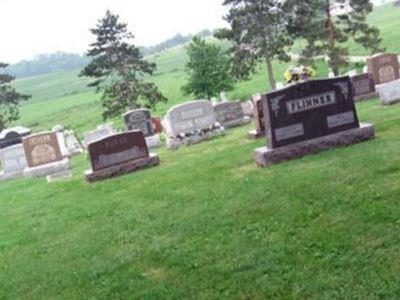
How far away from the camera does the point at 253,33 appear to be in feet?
111

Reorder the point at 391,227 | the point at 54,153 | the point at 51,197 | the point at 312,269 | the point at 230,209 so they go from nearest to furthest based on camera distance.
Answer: the point at 312,269 → the point at 391,227 → the point at 230,209 → the point at 51,197 → the point at 54,153

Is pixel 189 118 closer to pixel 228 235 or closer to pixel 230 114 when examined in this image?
pixel 230 114

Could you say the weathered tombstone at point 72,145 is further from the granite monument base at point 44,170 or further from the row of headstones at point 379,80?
the row of headstones at point 379,80

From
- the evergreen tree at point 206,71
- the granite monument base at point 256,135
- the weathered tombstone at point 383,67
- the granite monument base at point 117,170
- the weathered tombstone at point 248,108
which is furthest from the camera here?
the evergreen tree at point 206,71

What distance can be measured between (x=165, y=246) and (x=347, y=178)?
3202 mm

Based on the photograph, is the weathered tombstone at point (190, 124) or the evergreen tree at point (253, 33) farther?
the evergreen tree at point (253, 33)

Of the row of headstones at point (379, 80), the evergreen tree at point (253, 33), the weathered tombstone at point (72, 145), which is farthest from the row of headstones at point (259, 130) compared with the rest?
the evergreen tree at point (253, 33)

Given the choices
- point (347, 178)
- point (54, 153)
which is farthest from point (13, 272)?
point (54, 153)

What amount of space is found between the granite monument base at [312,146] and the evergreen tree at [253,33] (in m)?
21.1

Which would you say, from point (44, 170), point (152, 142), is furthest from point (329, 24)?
point (44, 170)

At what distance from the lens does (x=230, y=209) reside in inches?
380

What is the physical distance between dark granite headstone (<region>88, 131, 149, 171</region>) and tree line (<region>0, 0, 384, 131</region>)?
14.9 m

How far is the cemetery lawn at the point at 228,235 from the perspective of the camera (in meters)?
6.42

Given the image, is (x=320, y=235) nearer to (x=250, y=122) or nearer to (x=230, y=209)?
(x=230, y=209)
